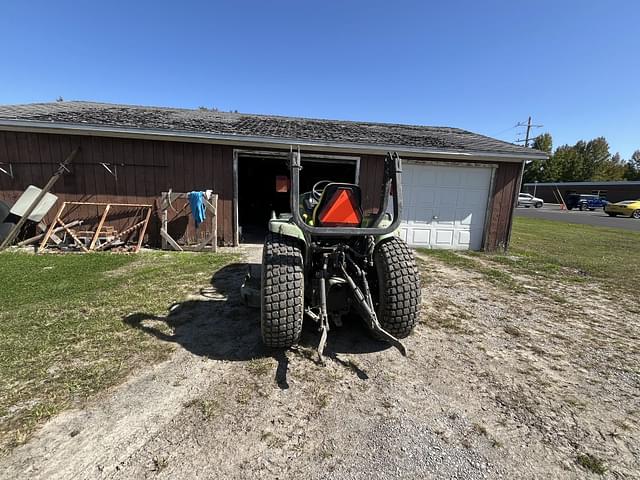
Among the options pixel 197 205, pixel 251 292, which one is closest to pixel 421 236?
pixel 197 205

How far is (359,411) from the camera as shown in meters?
2.14

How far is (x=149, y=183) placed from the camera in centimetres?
716

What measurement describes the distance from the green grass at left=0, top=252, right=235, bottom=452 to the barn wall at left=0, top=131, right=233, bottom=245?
182 centimetres

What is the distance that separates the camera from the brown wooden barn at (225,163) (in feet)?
22.0

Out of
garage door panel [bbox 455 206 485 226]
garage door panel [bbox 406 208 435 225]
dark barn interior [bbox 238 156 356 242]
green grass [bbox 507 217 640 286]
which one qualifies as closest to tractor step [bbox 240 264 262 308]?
garage door panel [bbox 406 208 435 225]

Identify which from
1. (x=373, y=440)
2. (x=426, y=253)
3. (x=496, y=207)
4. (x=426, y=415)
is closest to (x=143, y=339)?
(x=373, y=440)

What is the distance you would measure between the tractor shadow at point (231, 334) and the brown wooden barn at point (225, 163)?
13.5ft

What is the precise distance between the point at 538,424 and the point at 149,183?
7.89m

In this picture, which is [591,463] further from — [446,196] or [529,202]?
[529,202]

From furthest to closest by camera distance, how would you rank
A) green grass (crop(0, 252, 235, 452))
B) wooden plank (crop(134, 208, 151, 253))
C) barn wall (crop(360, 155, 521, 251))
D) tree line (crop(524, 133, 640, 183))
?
tree line (crop(524, 133, 640, 183))
barn wall (crop(360, 155, 521, 251))
wooden plank (crop(134, 208, 151, 253))
green grass (crop(0, 252, 235, 452))

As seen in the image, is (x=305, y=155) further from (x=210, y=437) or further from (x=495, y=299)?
(x=210, y=437)

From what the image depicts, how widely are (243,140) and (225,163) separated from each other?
0.75 metres

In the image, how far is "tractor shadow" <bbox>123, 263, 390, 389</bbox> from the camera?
9.10 feet

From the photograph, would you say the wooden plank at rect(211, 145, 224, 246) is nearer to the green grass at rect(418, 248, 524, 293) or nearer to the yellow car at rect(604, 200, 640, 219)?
the green grass at rect(418, 248, 524, 293)
